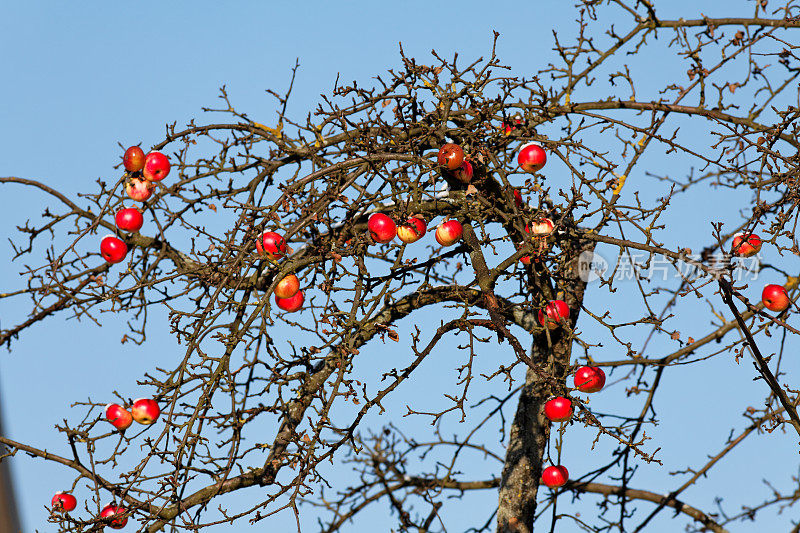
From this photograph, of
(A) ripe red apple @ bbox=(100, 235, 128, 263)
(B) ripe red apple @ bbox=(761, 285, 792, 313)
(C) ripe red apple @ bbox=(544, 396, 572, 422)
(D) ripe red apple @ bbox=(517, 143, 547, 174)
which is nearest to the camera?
(C) ripe red apple @ bbox=(544, 396, 572, 422)

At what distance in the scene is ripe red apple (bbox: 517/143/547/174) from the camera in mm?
4285

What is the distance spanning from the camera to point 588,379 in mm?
3842

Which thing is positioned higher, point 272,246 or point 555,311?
point 272,246

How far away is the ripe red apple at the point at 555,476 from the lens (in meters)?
4.68

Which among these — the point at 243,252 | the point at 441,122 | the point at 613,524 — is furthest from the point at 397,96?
the point at 613,524

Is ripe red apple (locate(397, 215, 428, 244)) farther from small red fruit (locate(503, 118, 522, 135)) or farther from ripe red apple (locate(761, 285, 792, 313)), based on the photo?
ripe red apple (locate(761, 285, 792, 313))

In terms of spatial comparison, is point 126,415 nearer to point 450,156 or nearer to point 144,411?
point 144,411

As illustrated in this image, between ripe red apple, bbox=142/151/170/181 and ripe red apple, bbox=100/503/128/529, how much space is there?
191 centimetres

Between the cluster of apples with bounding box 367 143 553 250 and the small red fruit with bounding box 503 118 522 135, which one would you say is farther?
the small red fruit with bounding box 503 118 522 135

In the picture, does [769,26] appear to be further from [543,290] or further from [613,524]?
[613,524]

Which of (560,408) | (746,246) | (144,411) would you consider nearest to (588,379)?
(560,408)

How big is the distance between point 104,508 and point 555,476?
8.02 ft

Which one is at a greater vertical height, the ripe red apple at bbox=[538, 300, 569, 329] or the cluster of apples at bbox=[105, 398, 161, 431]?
the cluster of apples at bbox=[105, 398, 161, 431]

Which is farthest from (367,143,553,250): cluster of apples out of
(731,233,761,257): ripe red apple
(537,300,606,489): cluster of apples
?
(731,233,761,257): ripe red apple
